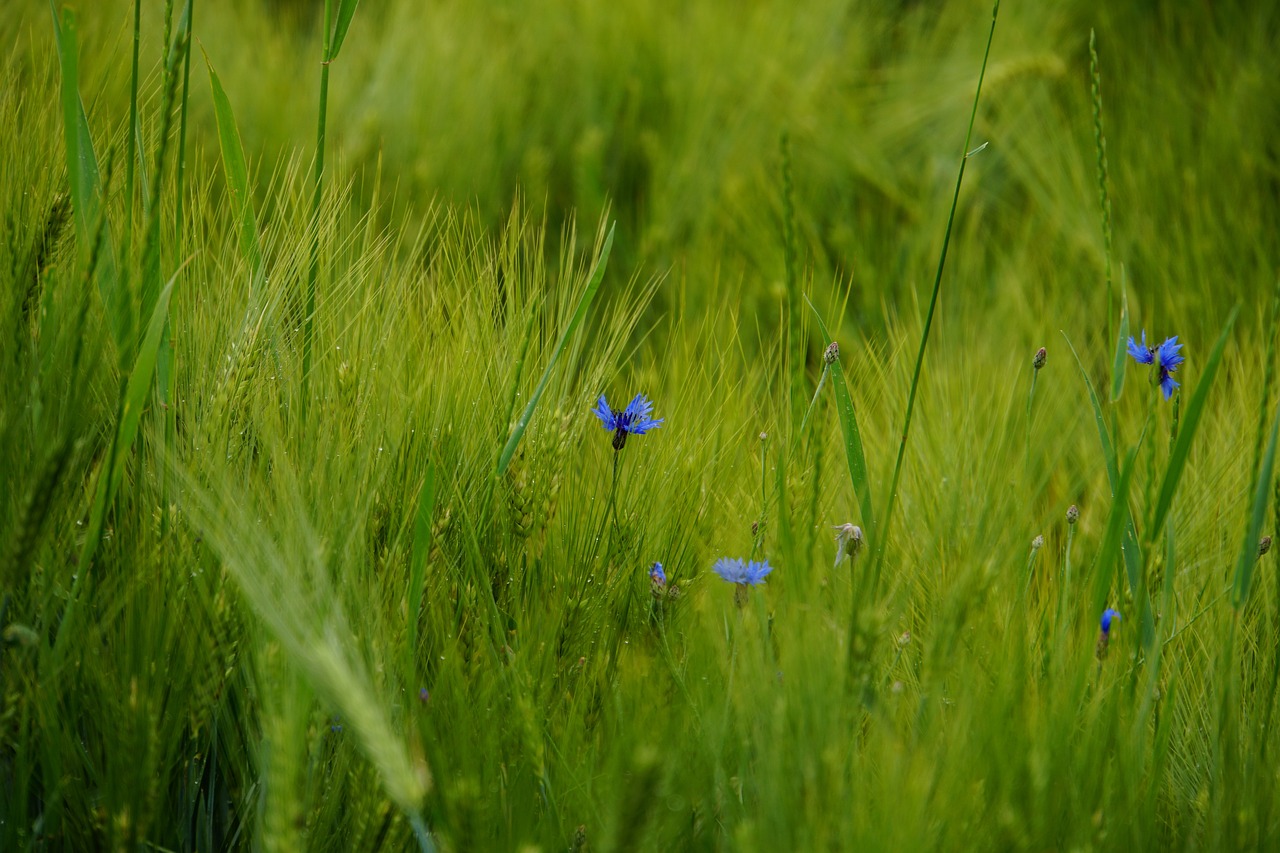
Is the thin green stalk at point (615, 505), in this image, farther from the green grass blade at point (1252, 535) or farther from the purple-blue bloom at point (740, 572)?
the green grass blade at point (1252, 535)

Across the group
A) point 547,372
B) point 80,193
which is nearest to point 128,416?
point 80,193

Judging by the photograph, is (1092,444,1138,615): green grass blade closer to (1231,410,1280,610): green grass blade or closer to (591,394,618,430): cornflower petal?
(1231,410,1280,610): green grass blade

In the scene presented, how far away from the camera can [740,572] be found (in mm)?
593

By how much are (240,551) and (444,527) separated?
142mm

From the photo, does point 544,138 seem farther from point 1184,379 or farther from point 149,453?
point 149,453

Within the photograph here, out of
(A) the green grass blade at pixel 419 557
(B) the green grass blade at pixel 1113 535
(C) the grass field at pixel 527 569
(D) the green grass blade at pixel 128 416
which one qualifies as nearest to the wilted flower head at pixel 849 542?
(C) the grass field at pixel 527 569

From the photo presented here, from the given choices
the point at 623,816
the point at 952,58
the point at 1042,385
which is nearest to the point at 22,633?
the point at 623,816

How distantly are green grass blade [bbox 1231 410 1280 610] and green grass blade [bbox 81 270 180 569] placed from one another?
0.57m

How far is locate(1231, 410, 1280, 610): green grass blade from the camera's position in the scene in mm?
546

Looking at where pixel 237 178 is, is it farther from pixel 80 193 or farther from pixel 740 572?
pixel 740 572

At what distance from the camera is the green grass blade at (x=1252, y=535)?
21.5 inches

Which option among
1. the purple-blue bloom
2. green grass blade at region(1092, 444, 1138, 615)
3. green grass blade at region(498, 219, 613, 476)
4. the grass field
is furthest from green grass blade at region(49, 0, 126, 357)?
green grass blade at region(1092, 444, 1138, 615)

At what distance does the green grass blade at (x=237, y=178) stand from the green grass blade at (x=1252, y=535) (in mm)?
595

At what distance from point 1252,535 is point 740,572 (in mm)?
264
